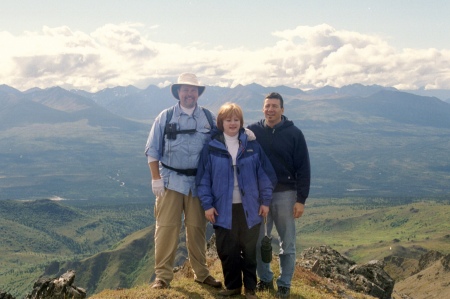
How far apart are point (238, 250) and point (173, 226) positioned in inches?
79.1

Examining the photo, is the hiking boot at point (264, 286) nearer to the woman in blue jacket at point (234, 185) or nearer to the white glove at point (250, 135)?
the woman in blue jacket at point (234, 185)

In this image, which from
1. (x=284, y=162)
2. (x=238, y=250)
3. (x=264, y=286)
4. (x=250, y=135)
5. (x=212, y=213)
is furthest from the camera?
(x=264, y=286)

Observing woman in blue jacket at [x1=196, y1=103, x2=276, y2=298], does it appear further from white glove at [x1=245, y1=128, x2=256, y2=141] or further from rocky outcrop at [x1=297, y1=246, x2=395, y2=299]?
rocky outcrop at [x1=297, y1=246, x2=395, y2=299]

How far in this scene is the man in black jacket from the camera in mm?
11578

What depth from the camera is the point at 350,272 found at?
23531 mm

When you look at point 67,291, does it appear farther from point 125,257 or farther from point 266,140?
point 125,257

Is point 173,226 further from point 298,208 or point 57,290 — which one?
point 57,290

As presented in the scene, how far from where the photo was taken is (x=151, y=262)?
17675 cm

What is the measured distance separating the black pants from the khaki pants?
1044 millimetres

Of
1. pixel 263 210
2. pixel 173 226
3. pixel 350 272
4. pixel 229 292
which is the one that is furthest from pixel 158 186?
pixel 350 272

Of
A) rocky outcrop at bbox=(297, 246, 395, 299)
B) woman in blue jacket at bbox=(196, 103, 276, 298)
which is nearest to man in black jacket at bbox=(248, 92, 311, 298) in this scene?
woman in blue jacket at bbox=(196, 103, 276, 298)

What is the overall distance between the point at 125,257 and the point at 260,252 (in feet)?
606

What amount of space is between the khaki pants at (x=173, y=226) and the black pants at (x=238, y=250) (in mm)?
1044

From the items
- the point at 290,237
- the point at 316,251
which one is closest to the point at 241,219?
the point at 290,237
